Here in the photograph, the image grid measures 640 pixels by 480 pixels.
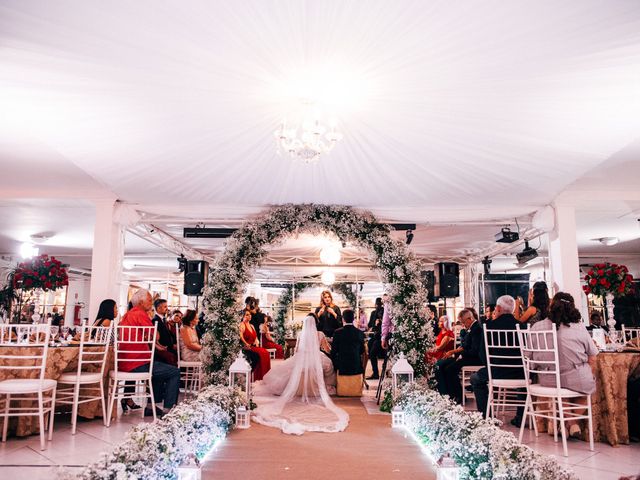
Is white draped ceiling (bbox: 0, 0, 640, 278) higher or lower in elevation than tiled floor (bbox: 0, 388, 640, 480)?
higher

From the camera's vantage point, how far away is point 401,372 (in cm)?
666

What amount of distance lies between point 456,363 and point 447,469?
3.97 metres

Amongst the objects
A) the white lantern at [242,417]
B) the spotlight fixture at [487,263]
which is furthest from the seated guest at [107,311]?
the spotlight fixture at [487,263]

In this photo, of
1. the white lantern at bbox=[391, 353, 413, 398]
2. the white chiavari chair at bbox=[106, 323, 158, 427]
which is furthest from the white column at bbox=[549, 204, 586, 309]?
the white chiavari chair at bbox=[106, 323, 158, 427]

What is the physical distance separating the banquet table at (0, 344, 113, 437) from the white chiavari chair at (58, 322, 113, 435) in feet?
0.19

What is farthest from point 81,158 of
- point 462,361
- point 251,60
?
point 462,361

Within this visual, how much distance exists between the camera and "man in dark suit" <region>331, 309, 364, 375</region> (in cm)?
845

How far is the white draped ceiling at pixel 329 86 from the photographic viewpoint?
317 centimetres

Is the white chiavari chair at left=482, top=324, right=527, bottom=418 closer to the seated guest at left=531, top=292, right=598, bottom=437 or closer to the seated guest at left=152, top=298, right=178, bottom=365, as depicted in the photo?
the seated guest at left=531, top=292, right=598, bottom=437

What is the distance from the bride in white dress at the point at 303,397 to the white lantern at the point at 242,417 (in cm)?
32

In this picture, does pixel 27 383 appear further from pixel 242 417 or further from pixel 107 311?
pixel 242 417

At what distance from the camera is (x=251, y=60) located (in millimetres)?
3676

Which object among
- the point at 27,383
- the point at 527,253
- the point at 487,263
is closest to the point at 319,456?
the point at 27,383

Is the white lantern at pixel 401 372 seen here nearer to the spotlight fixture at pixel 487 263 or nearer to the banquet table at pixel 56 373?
the banquet table at pixel 56 373
